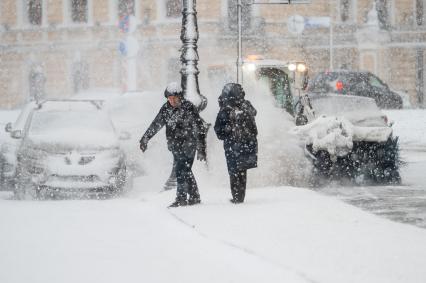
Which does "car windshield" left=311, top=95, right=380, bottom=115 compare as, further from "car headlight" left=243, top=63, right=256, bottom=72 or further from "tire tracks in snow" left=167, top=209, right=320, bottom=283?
"tire tracks in snow" left=167, top=209, right=320, bottom=283

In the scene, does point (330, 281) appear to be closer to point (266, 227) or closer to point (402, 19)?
point (266, 227)

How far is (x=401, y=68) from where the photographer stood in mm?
44281

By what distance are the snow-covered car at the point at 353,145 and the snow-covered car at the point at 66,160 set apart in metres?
3.32

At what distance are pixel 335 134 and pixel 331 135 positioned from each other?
76 mm

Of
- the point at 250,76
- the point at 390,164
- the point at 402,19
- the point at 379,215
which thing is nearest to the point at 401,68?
the point at 402,19

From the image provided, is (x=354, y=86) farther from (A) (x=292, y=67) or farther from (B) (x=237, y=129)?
(B) (x=237, y=129)

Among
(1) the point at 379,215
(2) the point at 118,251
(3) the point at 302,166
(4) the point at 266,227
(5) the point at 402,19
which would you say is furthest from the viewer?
(5) the point at 402,19

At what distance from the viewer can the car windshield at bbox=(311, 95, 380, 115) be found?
15566 millimetres

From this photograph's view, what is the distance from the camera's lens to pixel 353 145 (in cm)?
1470

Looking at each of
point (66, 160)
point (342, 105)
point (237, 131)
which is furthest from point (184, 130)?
point (342, 105)

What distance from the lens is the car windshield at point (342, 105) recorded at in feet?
51.1

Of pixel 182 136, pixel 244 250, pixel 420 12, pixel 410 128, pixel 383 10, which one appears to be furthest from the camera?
pixel 420 12

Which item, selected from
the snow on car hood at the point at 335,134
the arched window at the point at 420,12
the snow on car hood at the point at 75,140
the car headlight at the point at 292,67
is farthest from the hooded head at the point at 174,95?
the arched window at the point at 420,12

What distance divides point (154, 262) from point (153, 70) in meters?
35.5
